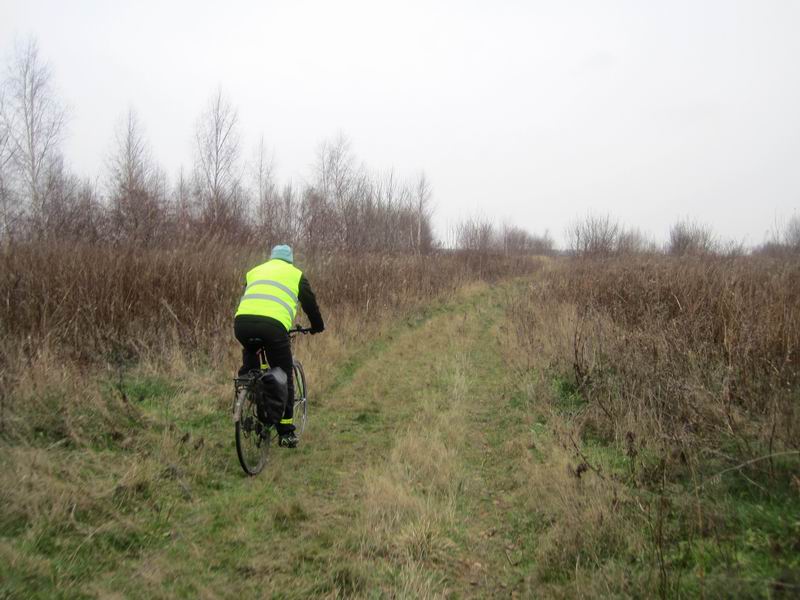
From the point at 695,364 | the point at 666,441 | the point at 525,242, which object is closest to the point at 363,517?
the point at 666,441

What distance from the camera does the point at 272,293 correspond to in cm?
442

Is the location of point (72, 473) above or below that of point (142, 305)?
below

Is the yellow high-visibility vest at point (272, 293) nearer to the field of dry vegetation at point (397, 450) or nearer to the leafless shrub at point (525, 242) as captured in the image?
the field of dry vegetation at point (397, 450)

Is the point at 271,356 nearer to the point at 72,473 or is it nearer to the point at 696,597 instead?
the point at 72,473

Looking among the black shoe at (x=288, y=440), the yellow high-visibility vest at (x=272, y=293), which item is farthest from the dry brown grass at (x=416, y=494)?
the yellow high-visibility vest at (x=272, y=293)

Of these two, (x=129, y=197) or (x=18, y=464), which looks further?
(x=129, y=197)

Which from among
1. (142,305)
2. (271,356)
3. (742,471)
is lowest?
(742,471)

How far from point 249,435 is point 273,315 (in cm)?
121

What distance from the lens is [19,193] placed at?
56.6 feet

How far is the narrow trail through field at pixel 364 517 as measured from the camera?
284cm

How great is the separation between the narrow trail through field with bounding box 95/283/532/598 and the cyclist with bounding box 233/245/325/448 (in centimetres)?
85

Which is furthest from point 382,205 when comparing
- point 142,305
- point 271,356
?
point 271,356

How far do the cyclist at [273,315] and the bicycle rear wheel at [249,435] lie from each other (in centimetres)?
21

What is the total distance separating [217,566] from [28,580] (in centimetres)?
102
